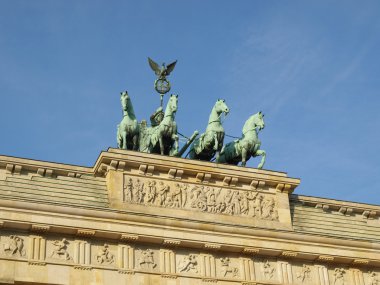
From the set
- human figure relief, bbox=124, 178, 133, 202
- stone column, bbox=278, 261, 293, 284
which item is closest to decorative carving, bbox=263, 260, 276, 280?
stone column, bbox=278, 261, 293, 284

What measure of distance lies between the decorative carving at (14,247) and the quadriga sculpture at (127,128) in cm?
570

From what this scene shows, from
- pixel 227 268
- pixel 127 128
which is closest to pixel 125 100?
pixel 127 128

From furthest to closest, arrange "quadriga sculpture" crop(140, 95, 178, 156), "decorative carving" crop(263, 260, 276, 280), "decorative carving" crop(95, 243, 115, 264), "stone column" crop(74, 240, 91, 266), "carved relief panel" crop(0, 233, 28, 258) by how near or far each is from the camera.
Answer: "quadriga sculpture" crop(140, 95, 178, 156) < "decorative carving" crop(263, 260, 276, 280) < "decorative carving" crop(95, 243, 115, 264) < "stone column" crop(74, 240, 91, 266) < "carved relief panel" crop(0, 233, 28, 258)

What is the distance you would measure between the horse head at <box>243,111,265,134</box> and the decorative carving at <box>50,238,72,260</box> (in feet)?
28.8

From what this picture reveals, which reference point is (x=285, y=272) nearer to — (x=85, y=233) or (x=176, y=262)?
(x=176, y=262)

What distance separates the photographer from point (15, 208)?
27.7m

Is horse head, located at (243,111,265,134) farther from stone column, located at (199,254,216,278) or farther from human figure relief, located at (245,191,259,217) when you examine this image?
stone column, located at (199,254,216,278)

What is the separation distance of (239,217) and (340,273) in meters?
3.93

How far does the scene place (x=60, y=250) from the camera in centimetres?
2817

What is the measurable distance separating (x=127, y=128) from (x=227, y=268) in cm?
585

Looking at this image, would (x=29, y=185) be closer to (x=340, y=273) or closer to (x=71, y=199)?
(x=71, y=199)

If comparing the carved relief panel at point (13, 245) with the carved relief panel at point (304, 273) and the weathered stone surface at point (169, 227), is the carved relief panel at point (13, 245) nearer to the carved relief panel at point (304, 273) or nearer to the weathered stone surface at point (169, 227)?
the weathered stone surface at point (169, 227)

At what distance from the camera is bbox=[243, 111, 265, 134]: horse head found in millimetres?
34031

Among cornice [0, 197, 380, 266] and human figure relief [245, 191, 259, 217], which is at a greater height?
human figure relief [245, 191, 259, 217]
